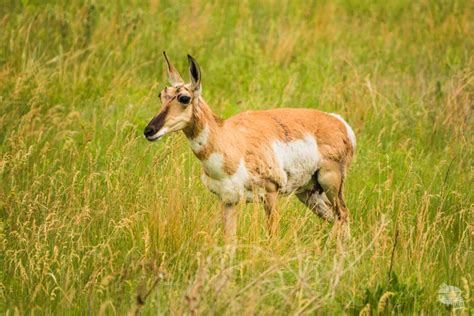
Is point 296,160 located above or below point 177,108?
below

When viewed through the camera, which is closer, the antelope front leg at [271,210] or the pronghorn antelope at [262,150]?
the pronghorn antelope at [262,150]

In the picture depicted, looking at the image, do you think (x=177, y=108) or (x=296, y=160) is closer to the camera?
(x=177, y=108)

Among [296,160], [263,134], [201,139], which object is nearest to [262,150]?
[263,134]

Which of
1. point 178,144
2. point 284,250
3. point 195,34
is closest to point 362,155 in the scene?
point 178,144

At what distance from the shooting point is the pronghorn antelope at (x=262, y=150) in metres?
6.23

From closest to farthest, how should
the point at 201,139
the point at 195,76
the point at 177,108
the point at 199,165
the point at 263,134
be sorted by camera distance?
the point at 177,108 → the point at 195,76 → the point at 201,139 → the point at 263,134 → the point at 199,165

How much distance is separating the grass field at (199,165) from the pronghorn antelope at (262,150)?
0.76 ft

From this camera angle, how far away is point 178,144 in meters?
7.73

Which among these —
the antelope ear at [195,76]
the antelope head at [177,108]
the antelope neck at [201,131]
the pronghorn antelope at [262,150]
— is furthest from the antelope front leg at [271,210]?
the antelope ear at [195,76]

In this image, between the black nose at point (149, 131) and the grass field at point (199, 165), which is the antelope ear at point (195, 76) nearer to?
the black nose at point (149, 131)

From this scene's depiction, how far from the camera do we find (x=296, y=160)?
708 cm

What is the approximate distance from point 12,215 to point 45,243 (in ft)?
2.52

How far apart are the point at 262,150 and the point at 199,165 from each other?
1462 millimetres

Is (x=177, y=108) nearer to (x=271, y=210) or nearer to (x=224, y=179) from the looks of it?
(x=224, y=179)
